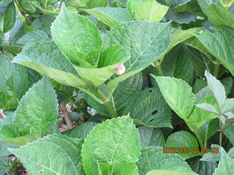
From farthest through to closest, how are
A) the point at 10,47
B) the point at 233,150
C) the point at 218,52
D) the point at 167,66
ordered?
the point at 10,47 < the point at 167,66 < the point at 218,52 < the point at 233,150

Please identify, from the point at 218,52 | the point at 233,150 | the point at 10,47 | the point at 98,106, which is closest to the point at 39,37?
the point at 10,47

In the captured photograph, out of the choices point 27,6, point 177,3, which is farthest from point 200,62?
point 27,6

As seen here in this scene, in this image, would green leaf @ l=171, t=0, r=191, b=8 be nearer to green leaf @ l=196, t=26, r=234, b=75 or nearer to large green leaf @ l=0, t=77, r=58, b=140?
green leaf @ l=196, t=26, r=234, b=75

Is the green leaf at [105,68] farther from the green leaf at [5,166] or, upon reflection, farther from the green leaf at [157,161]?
the green leaf at [5,166]

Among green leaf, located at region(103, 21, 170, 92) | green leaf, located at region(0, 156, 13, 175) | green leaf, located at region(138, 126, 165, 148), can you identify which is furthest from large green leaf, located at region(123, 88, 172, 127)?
green leaf, located at region(0, 156, 13, 175)

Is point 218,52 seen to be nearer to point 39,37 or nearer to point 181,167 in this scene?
point 181,167

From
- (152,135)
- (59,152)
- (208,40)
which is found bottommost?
(152,135)
